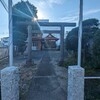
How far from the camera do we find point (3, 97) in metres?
3.21

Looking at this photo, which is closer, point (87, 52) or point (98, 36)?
point (98, 36)

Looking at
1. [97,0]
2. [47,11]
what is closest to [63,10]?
[47,11]

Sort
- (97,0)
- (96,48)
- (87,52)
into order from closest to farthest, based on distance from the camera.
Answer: (97,0) < (96,48) < (87,52)

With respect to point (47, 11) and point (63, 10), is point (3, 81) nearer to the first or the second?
point (47, 11)

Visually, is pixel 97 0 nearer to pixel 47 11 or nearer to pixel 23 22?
pixel 47 11

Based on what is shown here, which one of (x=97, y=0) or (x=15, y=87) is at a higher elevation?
(x=97, y=0)

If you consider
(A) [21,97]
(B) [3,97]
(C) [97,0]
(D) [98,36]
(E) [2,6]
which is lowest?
(A) [21,97]

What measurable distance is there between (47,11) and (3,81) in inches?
89.7

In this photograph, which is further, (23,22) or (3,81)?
(23,22)

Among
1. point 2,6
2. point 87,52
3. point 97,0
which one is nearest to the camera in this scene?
point 2,6

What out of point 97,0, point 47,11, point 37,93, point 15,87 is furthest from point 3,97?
point 97,0

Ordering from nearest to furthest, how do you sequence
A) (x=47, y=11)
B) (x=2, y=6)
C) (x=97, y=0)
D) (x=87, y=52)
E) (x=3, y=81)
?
(x=3, y=81)
(x=2, y=6)
(x=97, y=0)
(x=47, y=11)
(x=87, y=52)

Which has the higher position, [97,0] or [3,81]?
[97,0]

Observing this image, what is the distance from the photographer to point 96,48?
6238mm
